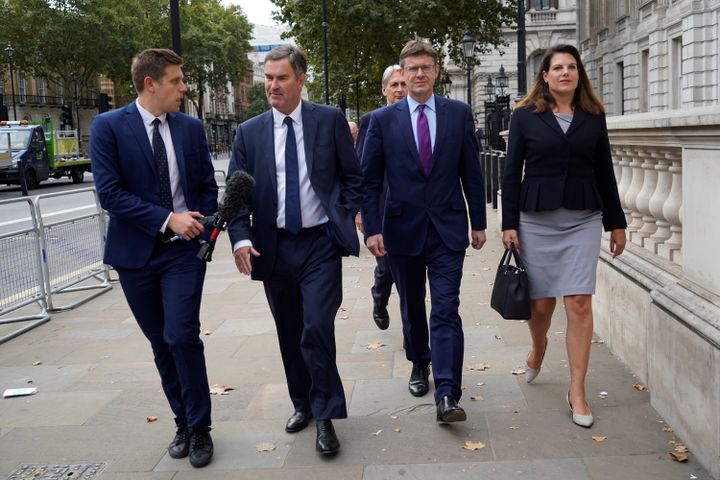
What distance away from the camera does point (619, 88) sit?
38156 millimetres

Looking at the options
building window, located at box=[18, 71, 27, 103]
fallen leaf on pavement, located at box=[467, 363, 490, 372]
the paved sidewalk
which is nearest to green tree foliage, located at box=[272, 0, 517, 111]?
the paved sidewalk

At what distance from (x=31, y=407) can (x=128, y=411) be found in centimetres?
69

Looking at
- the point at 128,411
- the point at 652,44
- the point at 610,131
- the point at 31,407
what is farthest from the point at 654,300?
the point at 652,44

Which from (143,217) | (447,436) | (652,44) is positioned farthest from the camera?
(652,44)

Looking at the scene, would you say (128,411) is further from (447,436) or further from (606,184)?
(606,184)

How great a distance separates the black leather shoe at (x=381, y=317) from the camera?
6.89 meters

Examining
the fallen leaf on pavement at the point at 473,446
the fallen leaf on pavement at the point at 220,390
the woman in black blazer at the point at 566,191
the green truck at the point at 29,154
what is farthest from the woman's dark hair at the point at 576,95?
the green truck at the point at 29,154

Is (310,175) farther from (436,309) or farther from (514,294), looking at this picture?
(514,294)

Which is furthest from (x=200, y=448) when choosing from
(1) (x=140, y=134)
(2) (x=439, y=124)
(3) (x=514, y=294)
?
(2) (x=439, y=124)

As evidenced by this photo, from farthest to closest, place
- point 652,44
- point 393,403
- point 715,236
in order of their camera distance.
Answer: point 652,44
point 393,403
point 715,236

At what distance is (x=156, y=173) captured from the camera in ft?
Answer: 13.6

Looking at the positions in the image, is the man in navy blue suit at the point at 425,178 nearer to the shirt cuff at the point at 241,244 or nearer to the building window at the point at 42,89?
the shirt cuff at the point at 241,244

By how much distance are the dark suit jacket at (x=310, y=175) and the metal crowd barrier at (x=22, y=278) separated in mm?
4020

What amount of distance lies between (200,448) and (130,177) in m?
1.35
